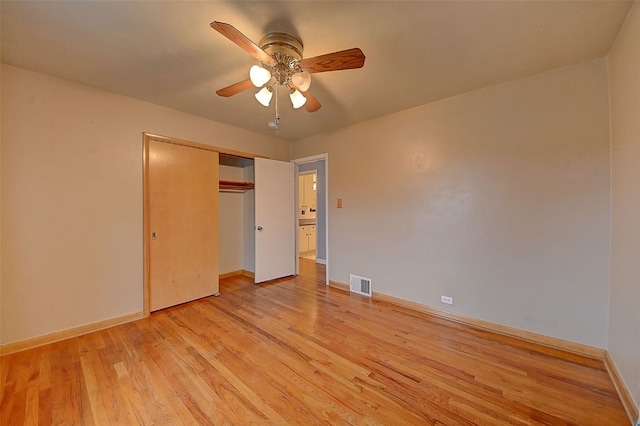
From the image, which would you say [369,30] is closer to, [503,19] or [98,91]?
[503,19]

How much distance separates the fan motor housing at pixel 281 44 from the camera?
67.4 inches

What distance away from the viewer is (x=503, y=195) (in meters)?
2.42

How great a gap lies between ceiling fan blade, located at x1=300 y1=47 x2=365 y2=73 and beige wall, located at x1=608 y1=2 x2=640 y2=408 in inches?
65.8

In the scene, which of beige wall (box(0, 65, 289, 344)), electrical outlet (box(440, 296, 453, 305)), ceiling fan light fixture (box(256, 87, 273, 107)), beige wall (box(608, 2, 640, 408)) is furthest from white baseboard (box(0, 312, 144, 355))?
beige wall (box(608, 2, 640, 408))

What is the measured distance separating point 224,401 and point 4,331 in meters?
2.19

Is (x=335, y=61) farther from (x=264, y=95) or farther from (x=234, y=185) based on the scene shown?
(x=234, y=185)

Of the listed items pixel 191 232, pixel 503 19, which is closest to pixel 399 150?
pixel 503 19

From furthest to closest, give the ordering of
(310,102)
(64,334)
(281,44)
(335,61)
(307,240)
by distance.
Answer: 1. (307,240)
2. (64,334)
3. (310,102)
4. (281,44)
5. (335,61)

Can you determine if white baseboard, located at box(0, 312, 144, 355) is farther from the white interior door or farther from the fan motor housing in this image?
the fan motor housing

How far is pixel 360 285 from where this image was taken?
11.6ft

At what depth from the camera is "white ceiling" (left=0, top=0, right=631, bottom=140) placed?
1.51 m

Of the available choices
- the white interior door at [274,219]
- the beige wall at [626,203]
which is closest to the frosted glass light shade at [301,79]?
the beige wall at [626,203]

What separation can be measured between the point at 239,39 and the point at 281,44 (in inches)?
16.7

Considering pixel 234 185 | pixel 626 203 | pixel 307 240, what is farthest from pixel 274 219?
pixel 626 203
